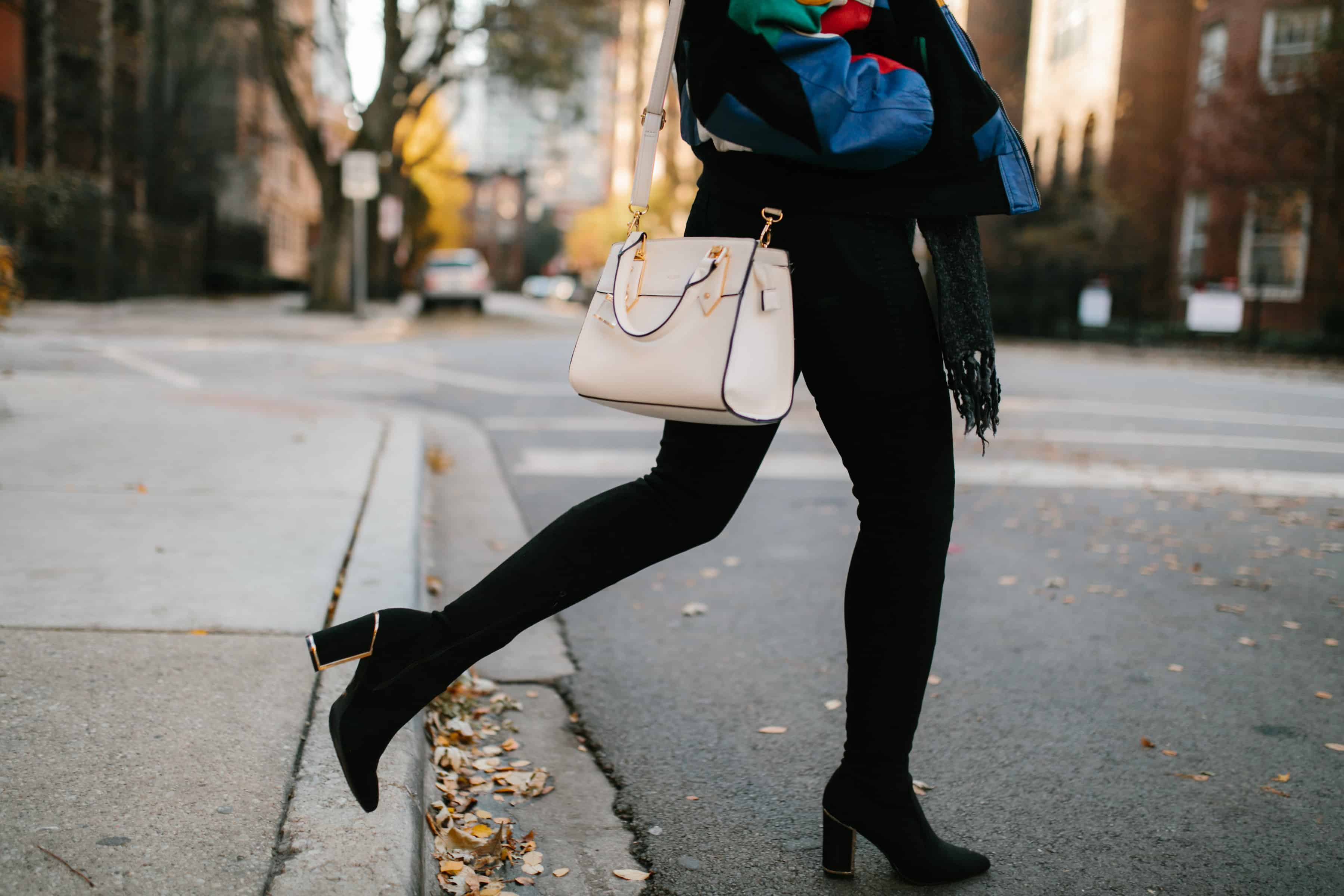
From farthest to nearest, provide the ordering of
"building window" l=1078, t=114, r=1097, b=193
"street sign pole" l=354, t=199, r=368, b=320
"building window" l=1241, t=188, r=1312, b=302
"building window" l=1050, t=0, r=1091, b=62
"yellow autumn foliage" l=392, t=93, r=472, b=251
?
"building window" l=1050, t=0, r=1091, b=62
"yellow autumn foliage" l=392, t=93, r=472, b=251
"building window" l=1078, t=114, r=1097, b=193
"building window" l=1241, t=188, r=1312, b=302
"street sign pole" l=354, t=199, r=368, b=320

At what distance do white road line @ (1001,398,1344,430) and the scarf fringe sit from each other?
8.34 m

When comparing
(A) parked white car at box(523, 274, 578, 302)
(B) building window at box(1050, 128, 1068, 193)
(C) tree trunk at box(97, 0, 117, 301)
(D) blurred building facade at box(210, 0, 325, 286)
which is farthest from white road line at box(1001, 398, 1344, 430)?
(A) parked white car at box(523, 274, 578, 302)

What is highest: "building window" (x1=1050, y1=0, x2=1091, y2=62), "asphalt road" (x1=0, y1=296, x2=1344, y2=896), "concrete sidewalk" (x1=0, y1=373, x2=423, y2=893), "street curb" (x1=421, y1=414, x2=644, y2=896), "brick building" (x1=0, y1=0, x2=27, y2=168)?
"building window" (x1=1050, y1=0, x2=1091, y2=62)

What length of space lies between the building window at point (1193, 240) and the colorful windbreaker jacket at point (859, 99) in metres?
27.5

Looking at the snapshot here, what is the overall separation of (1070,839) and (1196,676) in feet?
4.16

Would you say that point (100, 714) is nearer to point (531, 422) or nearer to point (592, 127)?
point (531, 422)

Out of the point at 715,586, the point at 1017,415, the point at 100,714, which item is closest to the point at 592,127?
the point at 1017,415

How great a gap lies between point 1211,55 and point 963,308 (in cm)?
2915

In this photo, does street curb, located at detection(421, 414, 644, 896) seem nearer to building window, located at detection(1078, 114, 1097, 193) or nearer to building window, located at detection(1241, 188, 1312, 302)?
building window, located at detection(1241, 188, 1312, 302)

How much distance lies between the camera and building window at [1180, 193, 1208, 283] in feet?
88.9

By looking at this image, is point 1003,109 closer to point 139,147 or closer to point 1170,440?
point 1170,440

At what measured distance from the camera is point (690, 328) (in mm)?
1783

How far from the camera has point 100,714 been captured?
2309 millimetres

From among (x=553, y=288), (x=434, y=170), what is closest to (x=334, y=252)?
(x=434, y=170)
